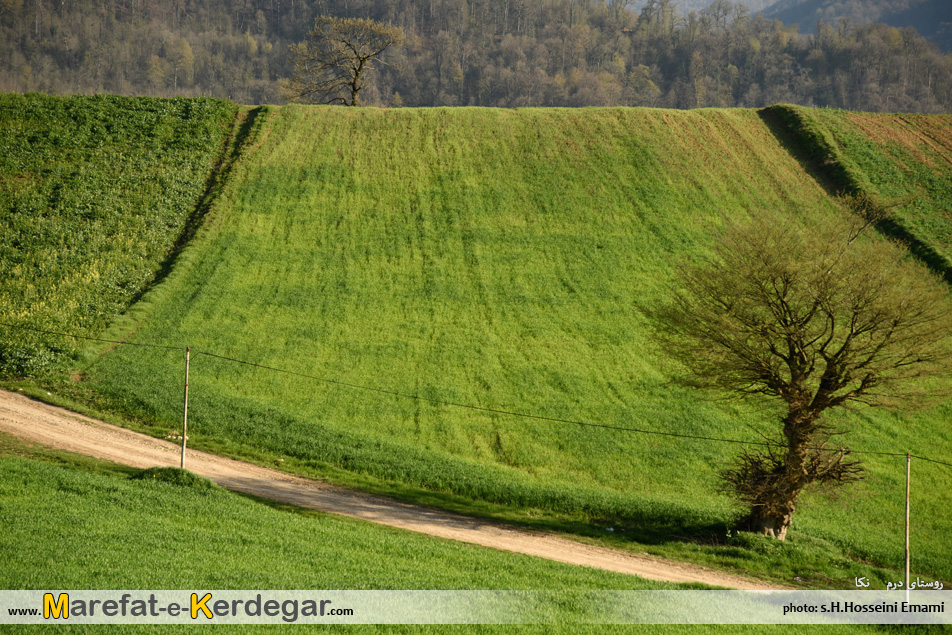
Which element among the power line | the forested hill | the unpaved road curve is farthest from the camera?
the forested hill

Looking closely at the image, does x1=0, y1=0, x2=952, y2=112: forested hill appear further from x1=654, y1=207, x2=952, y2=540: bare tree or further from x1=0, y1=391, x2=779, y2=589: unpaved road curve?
x1=654, y1=207, x2=952, y2=540: bare tree

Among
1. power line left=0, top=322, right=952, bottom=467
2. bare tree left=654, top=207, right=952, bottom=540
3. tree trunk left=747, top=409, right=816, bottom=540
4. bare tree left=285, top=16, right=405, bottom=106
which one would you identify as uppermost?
bare tree left=285, top=16, right=405, bottom=106

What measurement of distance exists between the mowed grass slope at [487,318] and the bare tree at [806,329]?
2519 mm

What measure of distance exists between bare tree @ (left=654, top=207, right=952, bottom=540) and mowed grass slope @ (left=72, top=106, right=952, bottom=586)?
2519mm

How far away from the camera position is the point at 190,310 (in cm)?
3488

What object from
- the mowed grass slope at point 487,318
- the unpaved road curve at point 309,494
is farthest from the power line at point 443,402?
the unpaved road curve at point 309,494

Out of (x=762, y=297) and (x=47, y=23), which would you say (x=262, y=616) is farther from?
(x=47, y=23)

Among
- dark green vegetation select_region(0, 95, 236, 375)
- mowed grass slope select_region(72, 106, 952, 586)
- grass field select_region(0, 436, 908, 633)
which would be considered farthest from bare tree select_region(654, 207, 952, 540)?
dark green vegetation select_region(0, 95, 236, 375)

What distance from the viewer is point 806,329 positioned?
2012 centimetres

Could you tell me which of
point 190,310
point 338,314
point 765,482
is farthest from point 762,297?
point 190,310

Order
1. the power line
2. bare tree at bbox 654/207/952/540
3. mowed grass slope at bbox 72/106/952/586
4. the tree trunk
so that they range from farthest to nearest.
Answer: the power line → mowed grass slope at bbox 72/106/952/586 → the tree trunk → bare tree at bbox 654/207/952/540

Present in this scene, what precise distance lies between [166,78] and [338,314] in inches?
5011

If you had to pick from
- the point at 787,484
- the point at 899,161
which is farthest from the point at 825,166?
the point at 787,484

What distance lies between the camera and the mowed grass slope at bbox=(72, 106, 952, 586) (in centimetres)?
2470
